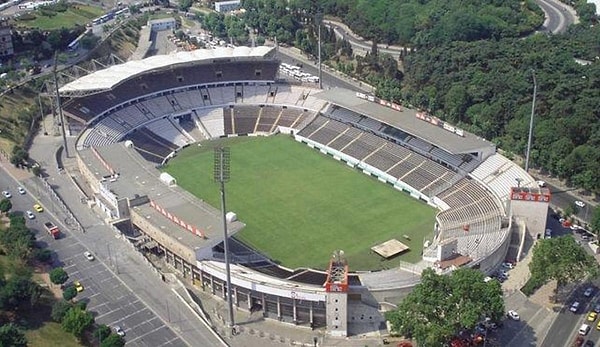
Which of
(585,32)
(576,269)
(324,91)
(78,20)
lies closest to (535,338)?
(576,269)

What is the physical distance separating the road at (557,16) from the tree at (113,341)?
136m

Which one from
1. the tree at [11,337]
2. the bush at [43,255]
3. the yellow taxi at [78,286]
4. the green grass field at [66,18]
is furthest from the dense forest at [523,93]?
the green grass field at [66,18]

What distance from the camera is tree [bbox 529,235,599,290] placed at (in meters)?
65.3

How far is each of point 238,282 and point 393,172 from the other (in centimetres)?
3615

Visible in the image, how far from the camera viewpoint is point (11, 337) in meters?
56.8

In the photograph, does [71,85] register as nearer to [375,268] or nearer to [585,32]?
[375,268]

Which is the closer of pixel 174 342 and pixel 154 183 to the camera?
pixel 174 342

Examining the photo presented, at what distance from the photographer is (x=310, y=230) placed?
82.5 meters

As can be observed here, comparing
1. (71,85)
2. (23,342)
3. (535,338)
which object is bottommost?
(535,338)

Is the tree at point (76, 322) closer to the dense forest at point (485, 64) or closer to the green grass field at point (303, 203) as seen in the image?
the green grass field at point (303, 203)

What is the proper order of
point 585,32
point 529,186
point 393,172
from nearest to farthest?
point 529,186
point 393,172
point 585,32

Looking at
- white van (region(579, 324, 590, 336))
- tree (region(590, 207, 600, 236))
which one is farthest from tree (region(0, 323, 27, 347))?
tree (region(590, 207, 600, 236))

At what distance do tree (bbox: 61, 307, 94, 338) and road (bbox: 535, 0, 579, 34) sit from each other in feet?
445

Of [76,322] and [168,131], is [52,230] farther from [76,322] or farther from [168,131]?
[168,131]
